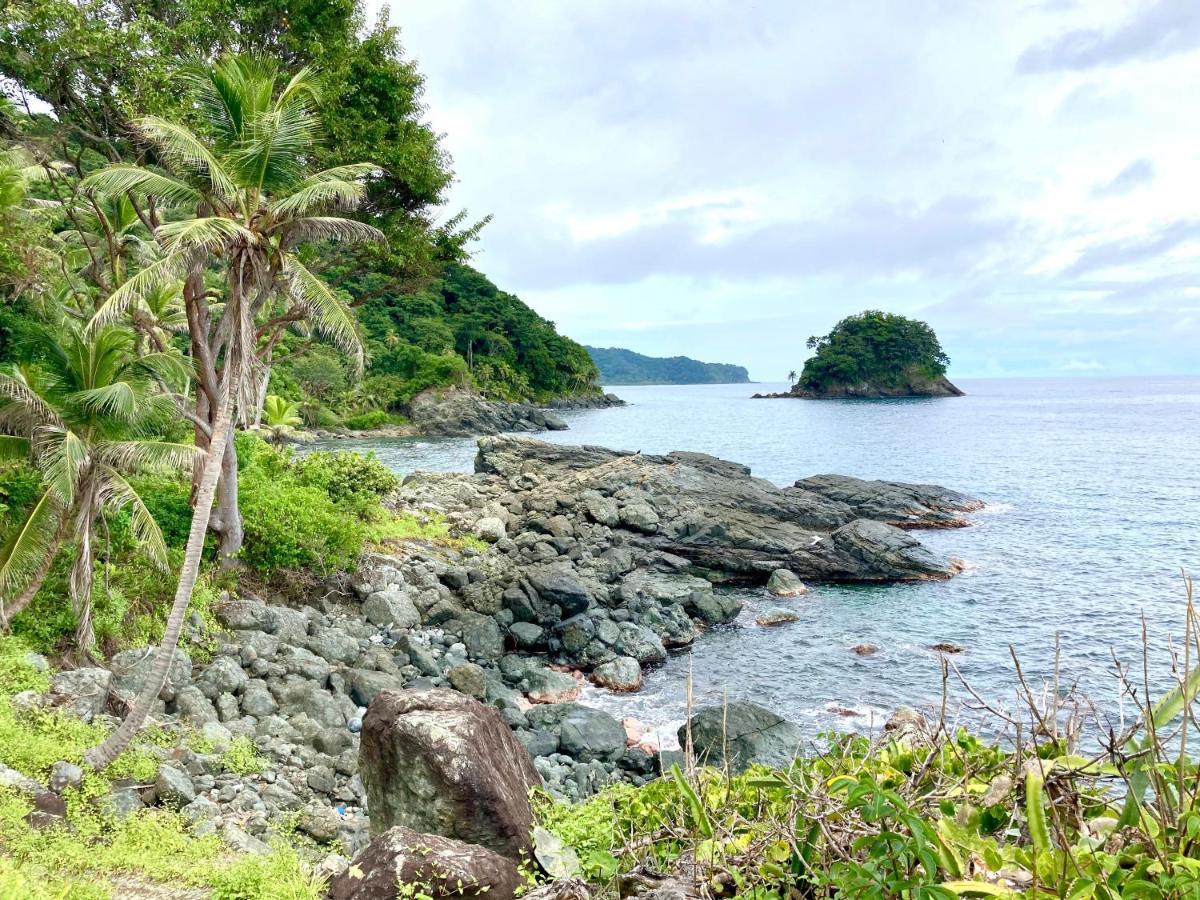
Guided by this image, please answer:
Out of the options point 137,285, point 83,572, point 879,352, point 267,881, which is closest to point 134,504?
point 83,572

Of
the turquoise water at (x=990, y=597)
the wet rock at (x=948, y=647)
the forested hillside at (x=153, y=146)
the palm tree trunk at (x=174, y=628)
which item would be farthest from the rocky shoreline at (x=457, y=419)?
the palm tree trunk at (x=174, y=628)

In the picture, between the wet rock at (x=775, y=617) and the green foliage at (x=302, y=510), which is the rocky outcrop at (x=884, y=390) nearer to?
the wet rock at (x=775, y=617)

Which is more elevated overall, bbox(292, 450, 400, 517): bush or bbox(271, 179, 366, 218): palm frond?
bbox(271, 179, 366, 218): palm frond

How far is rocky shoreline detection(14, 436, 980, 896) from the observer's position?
9.87 m

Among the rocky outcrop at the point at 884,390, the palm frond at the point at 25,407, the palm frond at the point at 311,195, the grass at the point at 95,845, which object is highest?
the rocky outcrop at the point at 884,390

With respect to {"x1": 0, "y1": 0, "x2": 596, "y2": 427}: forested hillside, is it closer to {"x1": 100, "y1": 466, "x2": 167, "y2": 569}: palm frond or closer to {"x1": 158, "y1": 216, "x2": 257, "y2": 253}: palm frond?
{"x1": 158, "y1": 216, "x2": 257, "y2": 253}: palm frond

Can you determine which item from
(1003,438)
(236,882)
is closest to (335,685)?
(236,882)

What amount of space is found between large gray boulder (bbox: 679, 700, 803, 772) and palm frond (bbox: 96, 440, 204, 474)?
9.50 meters

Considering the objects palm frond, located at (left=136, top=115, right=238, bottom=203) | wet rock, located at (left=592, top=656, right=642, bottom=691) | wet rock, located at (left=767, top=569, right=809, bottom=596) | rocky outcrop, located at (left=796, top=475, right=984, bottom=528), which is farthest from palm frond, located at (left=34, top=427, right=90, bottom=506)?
rocky outcrop, located at (left=796, top=475, right=984, bottom=528)

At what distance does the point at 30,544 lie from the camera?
1101 cm

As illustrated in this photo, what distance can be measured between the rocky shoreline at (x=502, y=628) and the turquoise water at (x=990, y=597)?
1.56 meters

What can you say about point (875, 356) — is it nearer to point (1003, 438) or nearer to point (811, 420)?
point (811, 420)

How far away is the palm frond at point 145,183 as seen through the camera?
10.5 meters

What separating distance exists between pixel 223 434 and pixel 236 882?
565 cm
